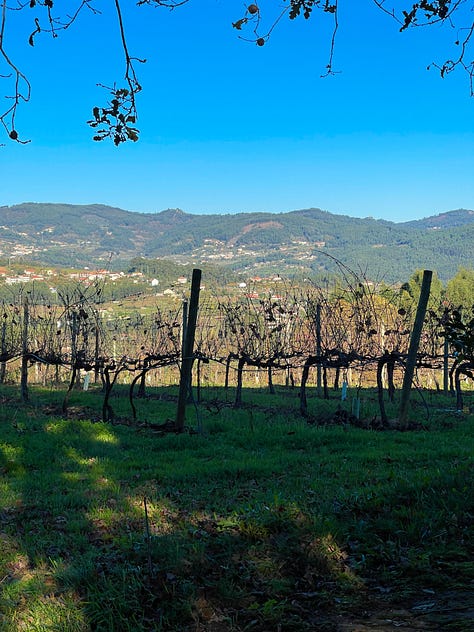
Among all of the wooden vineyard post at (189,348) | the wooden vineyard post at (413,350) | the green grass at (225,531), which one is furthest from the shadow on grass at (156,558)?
the wooden vineyard post at (413,350)

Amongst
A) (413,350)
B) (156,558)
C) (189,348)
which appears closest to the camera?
(156,558)

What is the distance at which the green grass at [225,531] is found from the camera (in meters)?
3.26

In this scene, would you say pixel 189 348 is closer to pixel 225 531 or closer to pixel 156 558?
pixel 225 531

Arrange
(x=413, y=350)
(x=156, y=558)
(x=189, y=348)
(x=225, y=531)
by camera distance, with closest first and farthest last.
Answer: (x=156, y=558) → (x=225, y=531) → (x=189, y=348) → (x=413, y=350)

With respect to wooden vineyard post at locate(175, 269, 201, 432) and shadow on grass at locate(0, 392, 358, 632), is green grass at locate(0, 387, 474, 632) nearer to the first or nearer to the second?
shadow on grass at locate(0, 392, 358, 632)

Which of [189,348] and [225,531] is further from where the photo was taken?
[189,348]

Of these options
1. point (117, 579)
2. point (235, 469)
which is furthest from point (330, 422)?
point (117, 579)

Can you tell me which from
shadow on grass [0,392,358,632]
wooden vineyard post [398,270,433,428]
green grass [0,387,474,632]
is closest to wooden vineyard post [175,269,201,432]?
green grass [0,387,474,632]

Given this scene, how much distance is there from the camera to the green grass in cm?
326

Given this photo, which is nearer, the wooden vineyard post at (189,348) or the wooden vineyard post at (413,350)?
the wooden vineyard post at (189,348)

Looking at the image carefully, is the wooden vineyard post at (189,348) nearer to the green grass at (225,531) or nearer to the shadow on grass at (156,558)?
the green grass at (225,531)

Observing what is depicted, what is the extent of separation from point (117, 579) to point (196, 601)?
0.58 m

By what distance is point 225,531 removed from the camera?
4.31 m

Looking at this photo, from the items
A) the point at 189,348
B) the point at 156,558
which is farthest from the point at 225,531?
the point at 189,348
